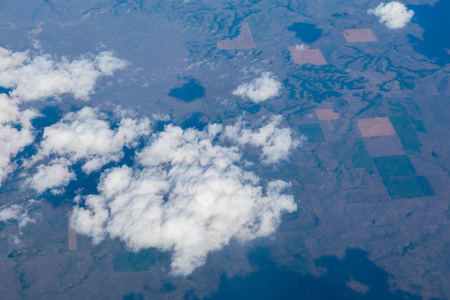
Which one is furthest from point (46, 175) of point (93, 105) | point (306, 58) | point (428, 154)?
point (428, 154)

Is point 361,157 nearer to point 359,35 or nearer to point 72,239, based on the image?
point 359,35

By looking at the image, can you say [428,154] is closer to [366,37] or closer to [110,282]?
[366,37]

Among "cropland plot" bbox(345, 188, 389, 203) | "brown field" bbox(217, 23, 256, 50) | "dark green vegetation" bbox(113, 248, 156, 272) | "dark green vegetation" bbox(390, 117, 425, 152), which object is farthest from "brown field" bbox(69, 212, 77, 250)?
"dark green vegetation" bbox(390, 117, 425, 152)

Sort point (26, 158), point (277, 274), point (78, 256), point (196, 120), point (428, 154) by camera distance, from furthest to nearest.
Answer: point (196, 120), point (26, 158), point (428, 154), point (78, 256), point (277, 274)

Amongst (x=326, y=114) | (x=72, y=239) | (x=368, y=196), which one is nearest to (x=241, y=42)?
(x=326, y=114)

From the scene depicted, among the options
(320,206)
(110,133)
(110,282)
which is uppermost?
(110,133)

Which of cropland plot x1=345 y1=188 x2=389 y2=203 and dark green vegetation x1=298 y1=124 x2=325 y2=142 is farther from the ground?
dark green vegetation x1=298 y1=124 x2=325 y2=142

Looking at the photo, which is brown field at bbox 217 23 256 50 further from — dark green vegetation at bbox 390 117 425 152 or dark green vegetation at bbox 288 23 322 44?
dark green vegetation at bbox 390 117 425 152
